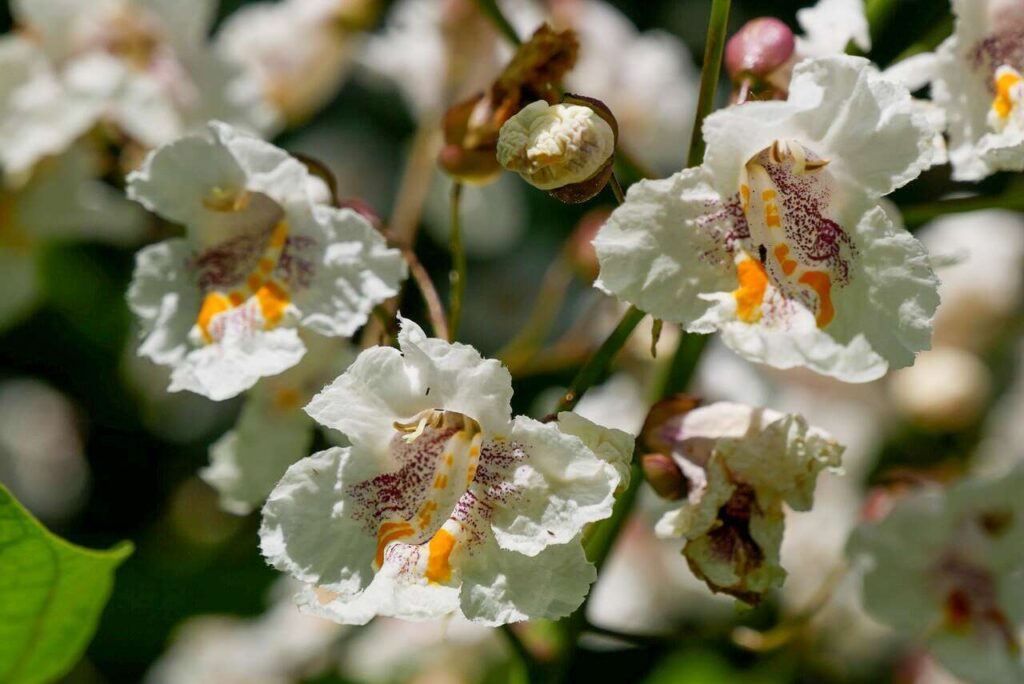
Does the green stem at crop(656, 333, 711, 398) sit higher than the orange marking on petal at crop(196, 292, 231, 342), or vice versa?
the orange marking on petal at crop(196, 292, 231, 342)

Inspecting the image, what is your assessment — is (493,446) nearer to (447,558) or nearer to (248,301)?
(447,558)

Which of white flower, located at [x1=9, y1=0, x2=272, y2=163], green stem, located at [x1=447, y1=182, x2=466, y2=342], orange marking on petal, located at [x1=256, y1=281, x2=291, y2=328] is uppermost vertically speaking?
green stem, located at [x1=447, y1=182, x2=466, y2=342]

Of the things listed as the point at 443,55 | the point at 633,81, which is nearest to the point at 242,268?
the point at 443,55

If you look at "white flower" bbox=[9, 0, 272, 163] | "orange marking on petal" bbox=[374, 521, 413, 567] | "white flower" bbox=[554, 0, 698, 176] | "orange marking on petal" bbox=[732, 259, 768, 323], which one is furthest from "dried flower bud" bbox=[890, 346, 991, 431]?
"orange marking on petal" bbox=[374, 521, 413, 567]

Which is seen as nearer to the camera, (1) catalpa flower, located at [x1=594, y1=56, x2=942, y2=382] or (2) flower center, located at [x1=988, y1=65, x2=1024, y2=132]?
(1) catalpa flower, located at [x1=594, y1=56, x2=942, y2=382]

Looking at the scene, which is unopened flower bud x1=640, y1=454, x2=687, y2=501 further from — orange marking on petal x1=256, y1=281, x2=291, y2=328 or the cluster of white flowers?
orange marking on petal x1=256, y1=281, x2=291, y2=328

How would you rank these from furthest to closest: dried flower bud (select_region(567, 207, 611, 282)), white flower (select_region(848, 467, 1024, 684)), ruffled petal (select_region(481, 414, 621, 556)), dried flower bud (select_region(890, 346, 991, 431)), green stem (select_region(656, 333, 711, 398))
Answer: dried flower bud (select_region(890, 346, 991, 431)) → dried flower bud (select_region(567, 207, 611, 282)) → white flower (select_region(848, 467, 1024, 684)) → green stem (select_region(656, 333, 711, 398)) → ruffled petal (select_region(481, 414, 621, 556))

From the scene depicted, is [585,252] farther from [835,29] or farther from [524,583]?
[524,583]
